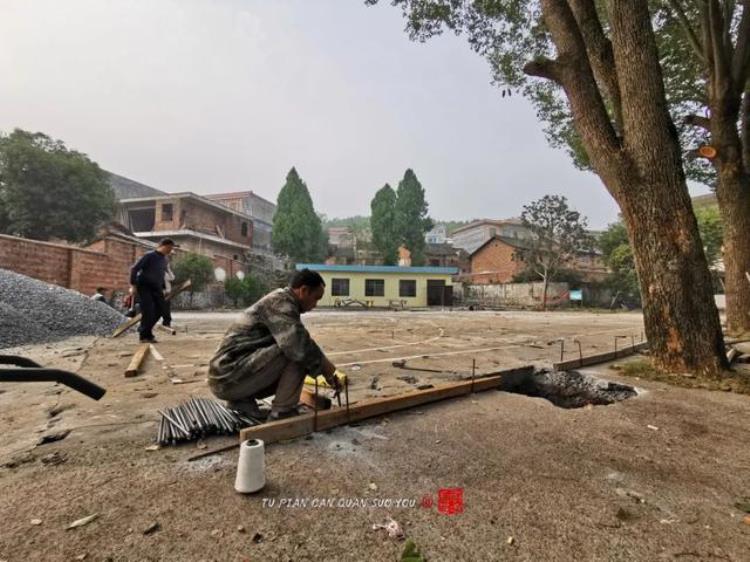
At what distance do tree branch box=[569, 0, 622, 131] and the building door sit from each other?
21.2 metres

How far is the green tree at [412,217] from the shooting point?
3259 cm

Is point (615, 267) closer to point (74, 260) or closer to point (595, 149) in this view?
point (595, 149)

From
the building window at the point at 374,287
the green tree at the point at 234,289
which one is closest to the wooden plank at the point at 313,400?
the green tree at the point at 234,289

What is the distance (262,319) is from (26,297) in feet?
22.4

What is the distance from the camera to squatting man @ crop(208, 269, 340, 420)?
2.10 meters

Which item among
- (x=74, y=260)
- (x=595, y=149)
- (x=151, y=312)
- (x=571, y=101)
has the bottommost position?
(x=151, y=312)

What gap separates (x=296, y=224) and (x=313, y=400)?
28411mm

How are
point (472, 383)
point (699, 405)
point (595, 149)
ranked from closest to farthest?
point (699, 405) → point (472, 383) → point (595, 149)

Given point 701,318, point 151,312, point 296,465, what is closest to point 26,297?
point 151,312

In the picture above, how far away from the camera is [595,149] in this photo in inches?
162

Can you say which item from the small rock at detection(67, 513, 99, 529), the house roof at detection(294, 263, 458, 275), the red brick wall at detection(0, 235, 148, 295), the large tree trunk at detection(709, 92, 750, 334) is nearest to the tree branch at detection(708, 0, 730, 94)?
the large tree trunk at detection(709, 92, 750, 334)

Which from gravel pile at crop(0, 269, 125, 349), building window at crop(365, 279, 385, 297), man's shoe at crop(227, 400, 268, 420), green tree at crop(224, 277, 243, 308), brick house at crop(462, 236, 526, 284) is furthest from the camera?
brick house at crop(462, 236, 526, 284)

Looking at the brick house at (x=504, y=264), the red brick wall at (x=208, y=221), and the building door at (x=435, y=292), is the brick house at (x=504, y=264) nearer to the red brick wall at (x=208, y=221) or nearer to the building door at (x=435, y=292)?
the building door at (x=435, y=292)

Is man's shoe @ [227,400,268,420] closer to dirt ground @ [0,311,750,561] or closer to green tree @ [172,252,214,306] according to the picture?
dirt ground @ [0,311,750,561]
